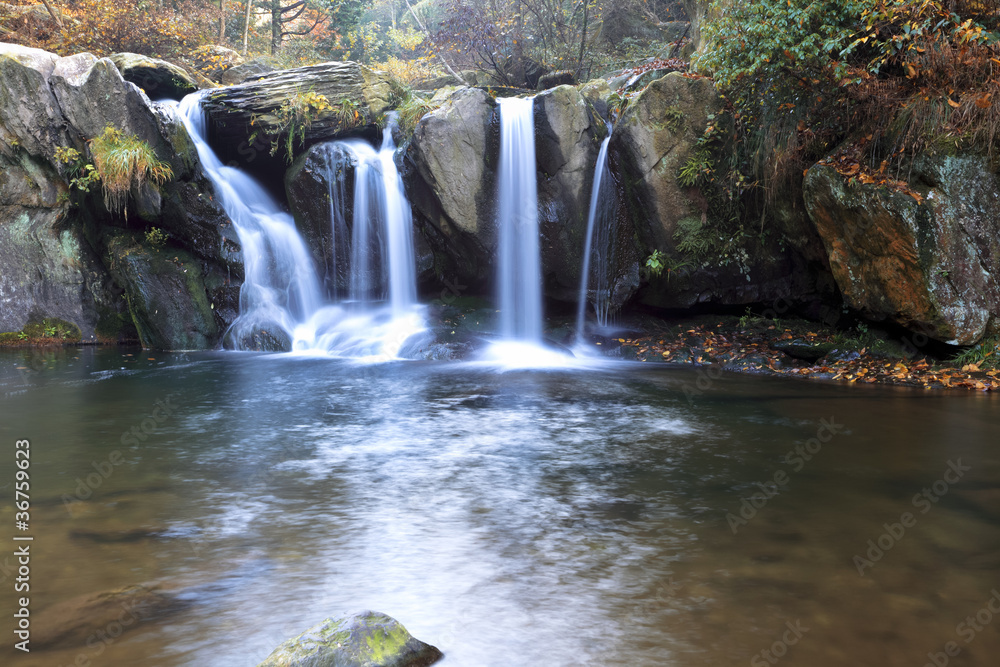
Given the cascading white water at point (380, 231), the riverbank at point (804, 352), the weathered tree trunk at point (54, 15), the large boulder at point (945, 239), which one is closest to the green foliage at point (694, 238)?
the riverbank at point (804, 352)

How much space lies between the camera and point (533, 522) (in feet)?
13.8

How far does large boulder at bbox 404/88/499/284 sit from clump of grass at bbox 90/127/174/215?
451 cm

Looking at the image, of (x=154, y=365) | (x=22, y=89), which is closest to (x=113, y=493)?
(x=154, y=365)

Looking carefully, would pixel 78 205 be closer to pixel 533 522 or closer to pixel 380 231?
pixel 380 231

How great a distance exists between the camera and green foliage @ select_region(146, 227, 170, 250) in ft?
41.5

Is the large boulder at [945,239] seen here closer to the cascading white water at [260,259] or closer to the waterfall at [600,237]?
the waterfall at [600,237]

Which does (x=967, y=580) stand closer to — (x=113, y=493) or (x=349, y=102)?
(x=113, y=493)

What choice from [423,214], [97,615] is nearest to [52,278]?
[423,214]

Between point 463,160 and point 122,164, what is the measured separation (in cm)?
585

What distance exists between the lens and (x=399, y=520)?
424 centimetres

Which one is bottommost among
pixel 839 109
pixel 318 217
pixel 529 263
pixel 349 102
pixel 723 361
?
pixel 723 361

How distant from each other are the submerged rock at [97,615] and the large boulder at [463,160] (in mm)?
9342

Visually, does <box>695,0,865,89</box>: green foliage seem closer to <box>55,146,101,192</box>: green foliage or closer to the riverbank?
the riverbank

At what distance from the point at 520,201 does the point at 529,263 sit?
1.09 m
